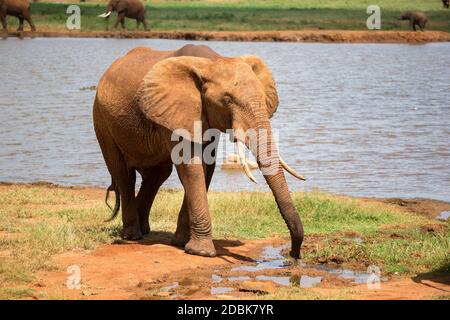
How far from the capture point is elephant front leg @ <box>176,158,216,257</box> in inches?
405

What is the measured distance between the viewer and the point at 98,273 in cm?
958

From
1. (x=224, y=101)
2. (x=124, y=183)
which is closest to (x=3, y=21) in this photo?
(x=124, y=183)

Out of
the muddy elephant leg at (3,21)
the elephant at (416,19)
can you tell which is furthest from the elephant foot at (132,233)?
the elephant at (416,19)

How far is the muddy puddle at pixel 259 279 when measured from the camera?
8.92 metres

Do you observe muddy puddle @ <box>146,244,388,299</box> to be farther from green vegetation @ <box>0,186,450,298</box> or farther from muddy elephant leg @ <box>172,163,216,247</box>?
→ muddy elephant leg @ <box>172,163,216,247</box>

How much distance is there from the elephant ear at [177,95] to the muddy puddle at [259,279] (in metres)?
1.36

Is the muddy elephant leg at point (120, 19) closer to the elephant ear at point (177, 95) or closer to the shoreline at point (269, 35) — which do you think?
the shoreline at point (269, 35)

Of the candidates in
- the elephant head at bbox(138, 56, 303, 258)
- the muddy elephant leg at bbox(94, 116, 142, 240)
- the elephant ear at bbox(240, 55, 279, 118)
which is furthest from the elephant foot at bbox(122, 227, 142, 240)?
the elephant ear at bbox(240, 55, 279, 118)

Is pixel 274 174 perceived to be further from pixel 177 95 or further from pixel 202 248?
pixel 177 95

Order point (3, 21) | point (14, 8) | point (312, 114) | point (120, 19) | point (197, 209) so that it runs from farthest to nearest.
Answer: point (120, 19), point (3, 21), point (14, 8), point (312, 114), point (197, 209)

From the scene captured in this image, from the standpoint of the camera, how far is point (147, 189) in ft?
38.3

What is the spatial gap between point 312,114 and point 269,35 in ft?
64.6
